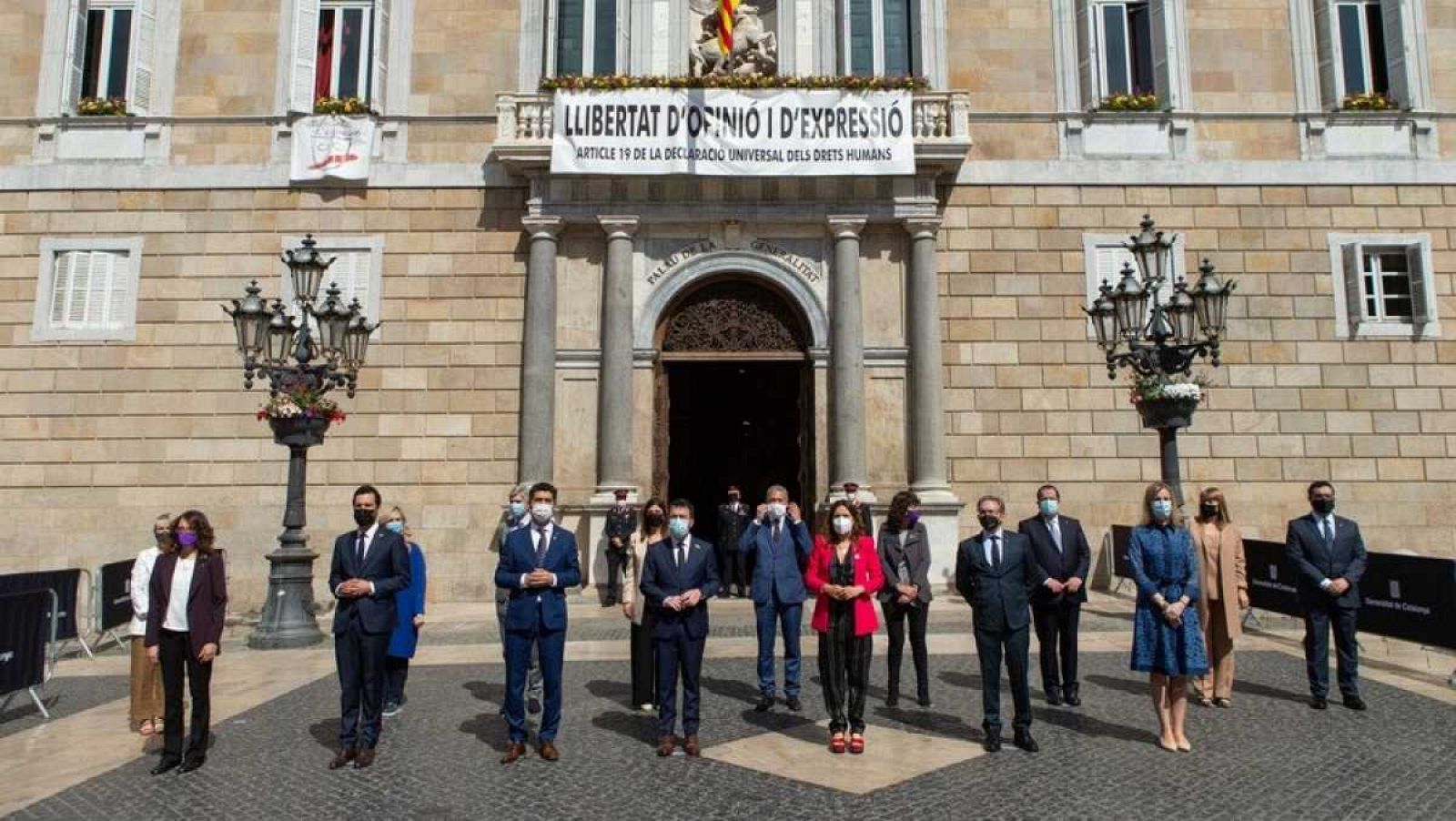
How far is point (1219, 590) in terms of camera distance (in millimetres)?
8336

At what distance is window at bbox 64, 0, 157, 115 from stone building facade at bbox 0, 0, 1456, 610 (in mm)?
105

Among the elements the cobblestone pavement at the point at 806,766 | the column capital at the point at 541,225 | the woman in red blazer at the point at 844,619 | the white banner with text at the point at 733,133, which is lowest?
the cobblestone pavement at the point at 806,766

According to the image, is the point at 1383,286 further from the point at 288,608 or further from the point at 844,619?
the point at 288,608

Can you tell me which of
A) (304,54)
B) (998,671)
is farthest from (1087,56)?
(304,54)

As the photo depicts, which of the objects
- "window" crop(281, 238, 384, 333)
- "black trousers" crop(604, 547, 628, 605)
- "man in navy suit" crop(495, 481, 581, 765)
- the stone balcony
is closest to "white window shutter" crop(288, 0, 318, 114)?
"window" crop(281, 238, 384, 333)

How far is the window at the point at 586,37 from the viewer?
17.7 meters

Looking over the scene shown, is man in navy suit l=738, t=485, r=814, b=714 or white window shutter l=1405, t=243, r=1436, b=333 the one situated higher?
white window shutter l=1405, t=243, r=1436, b=333

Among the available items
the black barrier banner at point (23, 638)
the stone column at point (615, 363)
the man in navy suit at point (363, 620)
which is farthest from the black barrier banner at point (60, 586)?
the stone column at point (615, 363)

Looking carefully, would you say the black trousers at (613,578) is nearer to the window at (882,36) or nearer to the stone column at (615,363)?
the stone column at (615,363)

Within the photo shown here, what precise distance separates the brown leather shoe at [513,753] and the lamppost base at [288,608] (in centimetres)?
644

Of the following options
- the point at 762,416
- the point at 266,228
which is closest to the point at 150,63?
the point at 266,228

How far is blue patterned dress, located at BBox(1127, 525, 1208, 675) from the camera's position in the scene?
22.4 ft

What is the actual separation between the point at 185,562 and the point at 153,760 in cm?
161

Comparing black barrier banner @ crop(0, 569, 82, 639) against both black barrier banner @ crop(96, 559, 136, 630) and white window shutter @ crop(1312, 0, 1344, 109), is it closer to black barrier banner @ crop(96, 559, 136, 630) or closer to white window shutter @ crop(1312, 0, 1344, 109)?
black barrier banner @ crop(96, 559, 136, 630)
